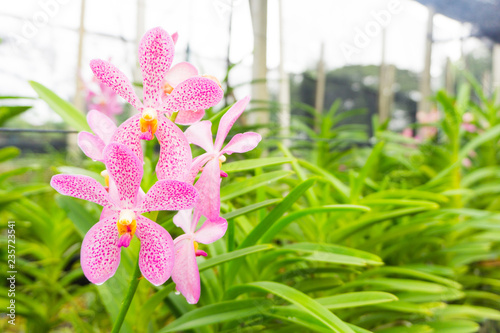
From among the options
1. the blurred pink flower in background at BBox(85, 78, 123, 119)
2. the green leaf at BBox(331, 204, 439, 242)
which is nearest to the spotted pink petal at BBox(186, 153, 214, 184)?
the green leaf at BBox(331, 204, 439, 242)

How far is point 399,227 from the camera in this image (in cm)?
66

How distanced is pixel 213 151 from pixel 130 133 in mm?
64

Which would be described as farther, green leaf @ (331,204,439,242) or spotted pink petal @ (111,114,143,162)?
green leaf @ (331,204,439,242)

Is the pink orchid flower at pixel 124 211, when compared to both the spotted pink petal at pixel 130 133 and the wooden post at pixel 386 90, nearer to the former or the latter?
the spotted pink petal at pixel 130 133

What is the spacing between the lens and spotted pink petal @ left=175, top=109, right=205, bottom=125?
299 mm

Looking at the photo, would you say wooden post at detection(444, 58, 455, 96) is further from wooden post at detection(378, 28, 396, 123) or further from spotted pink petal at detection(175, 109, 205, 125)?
spotted pink petal at detection(175, 109, 205, 125)

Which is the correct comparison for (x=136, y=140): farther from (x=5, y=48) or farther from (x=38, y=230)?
(x=5, y=48)

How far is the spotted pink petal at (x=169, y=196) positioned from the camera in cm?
24

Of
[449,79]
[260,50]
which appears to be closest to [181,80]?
[260,50]

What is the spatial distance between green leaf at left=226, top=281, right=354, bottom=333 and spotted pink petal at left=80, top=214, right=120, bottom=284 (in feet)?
0.54

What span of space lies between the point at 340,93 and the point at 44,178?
279 cm

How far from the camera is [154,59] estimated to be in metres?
0.27

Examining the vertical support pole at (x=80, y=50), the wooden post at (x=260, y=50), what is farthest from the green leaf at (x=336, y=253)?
the vertical support pole at (x=80, y=50)

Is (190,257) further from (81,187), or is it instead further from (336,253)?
(336,253)
